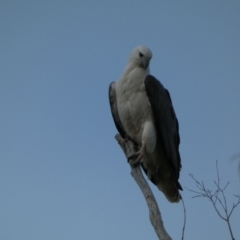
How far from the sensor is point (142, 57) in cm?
696

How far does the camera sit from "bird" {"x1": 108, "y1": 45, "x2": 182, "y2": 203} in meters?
6.49

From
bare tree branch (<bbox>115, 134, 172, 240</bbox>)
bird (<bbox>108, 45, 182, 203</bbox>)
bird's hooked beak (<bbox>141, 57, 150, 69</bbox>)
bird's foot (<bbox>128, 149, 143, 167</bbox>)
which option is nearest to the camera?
bare tree branch (<bbox>115, 134, 172, 240</bbox>)

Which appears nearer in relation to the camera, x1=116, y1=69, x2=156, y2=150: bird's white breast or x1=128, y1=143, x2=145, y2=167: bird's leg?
x1=128, y1=143, x2=145, y2=167: bird's leg

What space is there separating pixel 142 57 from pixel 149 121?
1.19 m

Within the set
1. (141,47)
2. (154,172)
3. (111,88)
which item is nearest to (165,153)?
(154,172)

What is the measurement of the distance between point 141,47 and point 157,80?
712 mm

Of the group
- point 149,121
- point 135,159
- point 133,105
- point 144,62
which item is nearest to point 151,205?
point 135,159

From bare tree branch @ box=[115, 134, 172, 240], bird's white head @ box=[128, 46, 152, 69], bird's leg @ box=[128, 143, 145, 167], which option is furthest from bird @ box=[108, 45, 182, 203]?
bare tree branch @ box=[115, 134, 172, 240]

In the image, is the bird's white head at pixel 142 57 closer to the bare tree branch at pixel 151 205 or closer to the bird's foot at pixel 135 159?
the bird's foot at pixel 135 159

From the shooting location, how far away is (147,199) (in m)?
4.46

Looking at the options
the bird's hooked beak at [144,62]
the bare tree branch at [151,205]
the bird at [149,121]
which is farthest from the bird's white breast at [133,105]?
the bare tree branch at [151,205]

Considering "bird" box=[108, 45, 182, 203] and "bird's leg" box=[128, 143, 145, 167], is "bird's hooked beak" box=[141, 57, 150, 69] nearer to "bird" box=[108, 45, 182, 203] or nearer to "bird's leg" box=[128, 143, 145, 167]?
"bird" box=[108, 45, 182, 203]

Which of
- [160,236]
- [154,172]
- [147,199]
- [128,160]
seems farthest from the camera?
[154,172]

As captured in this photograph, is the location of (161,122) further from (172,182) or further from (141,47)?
(141,47)
